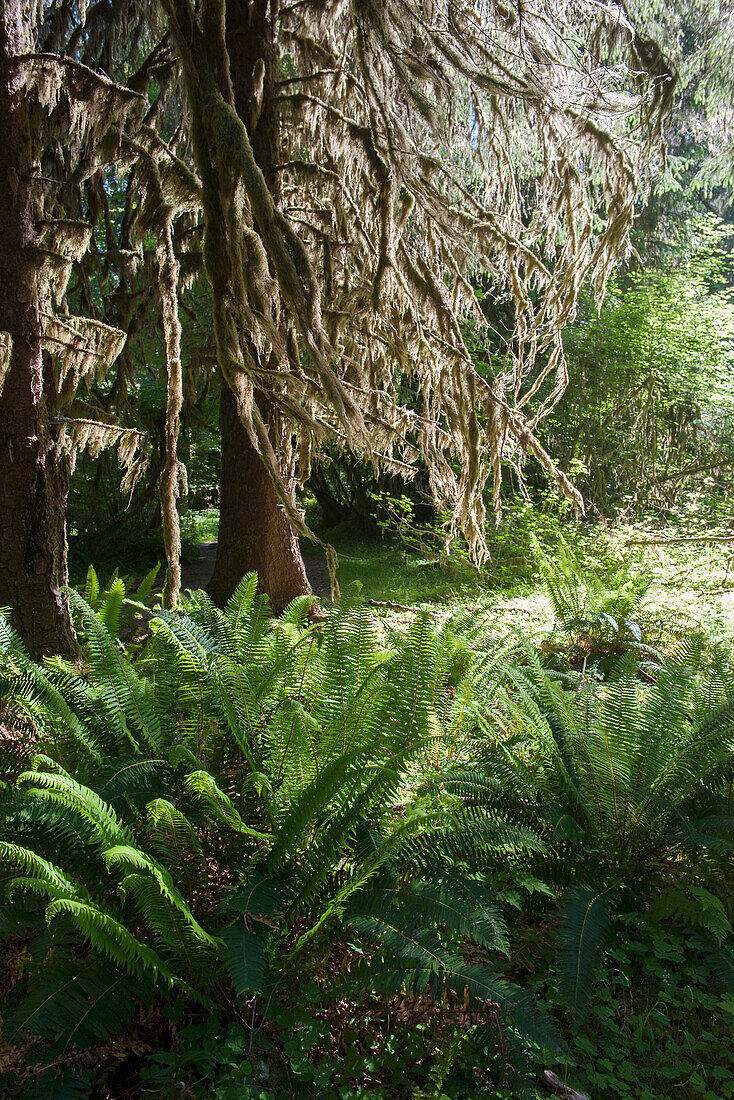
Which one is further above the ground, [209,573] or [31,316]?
[31,316]

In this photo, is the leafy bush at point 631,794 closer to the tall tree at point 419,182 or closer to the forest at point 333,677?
the forest at point 333,677

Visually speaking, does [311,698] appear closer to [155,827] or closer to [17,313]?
[155,827]

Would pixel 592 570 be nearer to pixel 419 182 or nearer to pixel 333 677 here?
pixel 419 182

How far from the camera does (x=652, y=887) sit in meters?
2.31

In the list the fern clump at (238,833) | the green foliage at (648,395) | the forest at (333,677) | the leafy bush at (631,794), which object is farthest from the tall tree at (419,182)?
the green foliage at (648,395)

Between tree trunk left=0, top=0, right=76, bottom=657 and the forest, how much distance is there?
0.06 feet

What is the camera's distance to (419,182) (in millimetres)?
4320

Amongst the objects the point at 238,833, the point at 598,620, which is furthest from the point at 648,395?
the point at 238,833

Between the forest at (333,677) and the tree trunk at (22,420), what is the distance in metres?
0.02

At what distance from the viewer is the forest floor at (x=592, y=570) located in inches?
226

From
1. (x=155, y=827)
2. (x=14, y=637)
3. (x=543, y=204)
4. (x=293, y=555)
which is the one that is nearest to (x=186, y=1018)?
(x=155, y=827)

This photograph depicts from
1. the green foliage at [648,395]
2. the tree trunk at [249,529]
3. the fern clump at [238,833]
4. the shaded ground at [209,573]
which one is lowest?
the shaded ground at [209,573]

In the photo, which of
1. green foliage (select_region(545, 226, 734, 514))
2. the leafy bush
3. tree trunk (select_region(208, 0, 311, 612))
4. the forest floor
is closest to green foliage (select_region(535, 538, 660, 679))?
the forest floor

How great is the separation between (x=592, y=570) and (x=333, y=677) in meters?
5.15
